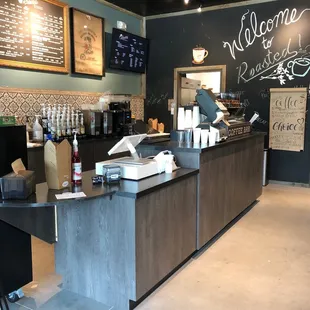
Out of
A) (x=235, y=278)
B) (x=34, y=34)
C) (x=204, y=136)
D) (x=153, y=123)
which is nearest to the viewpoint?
(x=235, y=278)

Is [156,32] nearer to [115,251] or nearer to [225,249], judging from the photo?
[225,249]

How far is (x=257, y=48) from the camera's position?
607 centimetres

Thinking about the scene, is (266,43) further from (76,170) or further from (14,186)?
(14,186)

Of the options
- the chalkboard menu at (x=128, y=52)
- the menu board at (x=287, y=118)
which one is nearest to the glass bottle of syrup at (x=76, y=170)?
the chalkboard menu at (x=128, y=52)

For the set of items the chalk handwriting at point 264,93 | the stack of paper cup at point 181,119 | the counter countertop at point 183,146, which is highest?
the chalk handwriting at point 264,93

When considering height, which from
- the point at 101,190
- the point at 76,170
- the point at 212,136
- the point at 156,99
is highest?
the point at 156,99

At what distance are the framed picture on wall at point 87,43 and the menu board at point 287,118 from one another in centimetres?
299

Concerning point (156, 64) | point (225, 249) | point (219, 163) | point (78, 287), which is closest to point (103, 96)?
point (156, 64)

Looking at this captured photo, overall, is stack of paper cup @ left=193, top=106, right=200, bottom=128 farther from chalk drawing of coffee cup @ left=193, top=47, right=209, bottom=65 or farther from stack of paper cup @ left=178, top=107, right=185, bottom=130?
chalk drawing of coffee cup @ left=193, top=47, right=209, bottom=65

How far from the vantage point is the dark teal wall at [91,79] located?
4621mm

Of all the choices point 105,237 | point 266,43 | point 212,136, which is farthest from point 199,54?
point 105,237

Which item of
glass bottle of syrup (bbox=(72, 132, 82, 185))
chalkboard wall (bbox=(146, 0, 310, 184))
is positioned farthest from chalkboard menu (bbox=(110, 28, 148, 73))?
glass bottle of syrup (bbox=(72, 132, 82, 185))

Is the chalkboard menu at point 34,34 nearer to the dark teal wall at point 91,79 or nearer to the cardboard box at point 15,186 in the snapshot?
the dark teal wall at point 91,79

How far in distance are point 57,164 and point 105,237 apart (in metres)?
0.59
